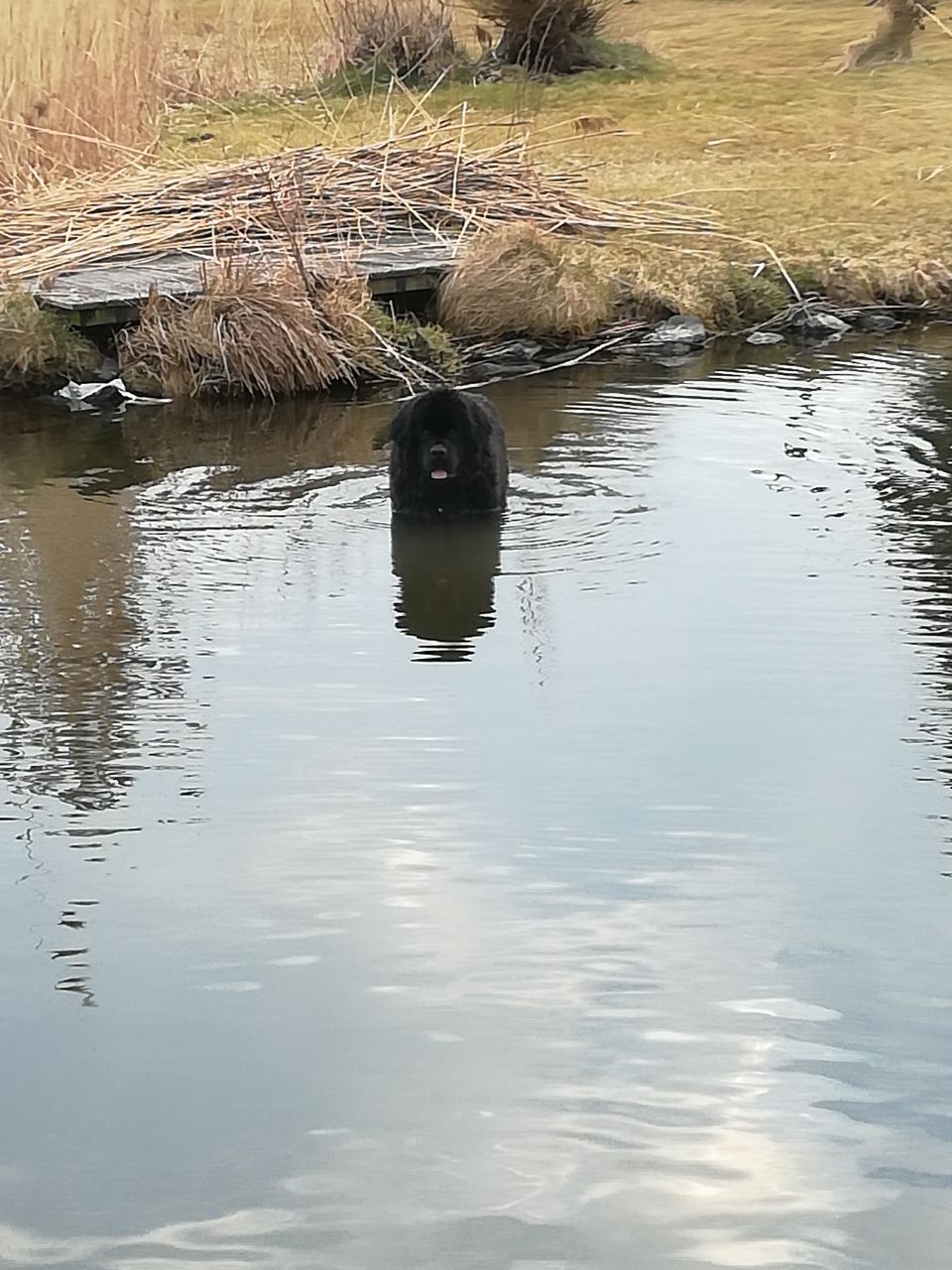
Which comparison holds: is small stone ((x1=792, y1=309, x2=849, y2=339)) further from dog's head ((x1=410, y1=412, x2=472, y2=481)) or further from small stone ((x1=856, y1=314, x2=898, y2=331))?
dog's head ((x1=410, y1=412, x2=472, y2=481))

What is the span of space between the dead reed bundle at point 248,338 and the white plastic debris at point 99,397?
12 centimetres

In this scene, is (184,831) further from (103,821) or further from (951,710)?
(951,710)

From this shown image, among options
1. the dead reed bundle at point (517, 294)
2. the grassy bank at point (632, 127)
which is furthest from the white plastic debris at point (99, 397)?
the dead reed bundle at point (517, 294)

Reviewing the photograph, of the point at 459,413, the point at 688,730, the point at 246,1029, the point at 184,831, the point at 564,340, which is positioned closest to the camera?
the point at 246,1029

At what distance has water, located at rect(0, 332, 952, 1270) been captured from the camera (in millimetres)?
3506

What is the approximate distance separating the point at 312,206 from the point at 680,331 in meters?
2.48

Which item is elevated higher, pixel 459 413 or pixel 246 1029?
pixel 459 413

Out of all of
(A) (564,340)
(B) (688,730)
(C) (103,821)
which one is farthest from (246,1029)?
(A) (564,340)

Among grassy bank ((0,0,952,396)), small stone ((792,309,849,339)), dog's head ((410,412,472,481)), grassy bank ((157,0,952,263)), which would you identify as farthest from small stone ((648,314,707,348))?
dog's head ((410,412,472,481))

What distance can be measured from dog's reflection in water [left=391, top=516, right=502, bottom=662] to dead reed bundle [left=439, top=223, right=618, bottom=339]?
12.6 ft

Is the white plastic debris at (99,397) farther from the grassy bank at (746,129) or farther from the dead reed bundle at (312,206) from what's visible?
the grassy bank at (746,129)

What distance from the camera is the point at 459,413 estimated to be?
25.3 feet

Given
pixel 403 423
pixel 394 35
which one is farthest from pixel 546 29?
pixel 403 423

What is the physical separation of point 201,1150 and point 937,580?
4.23 metres
